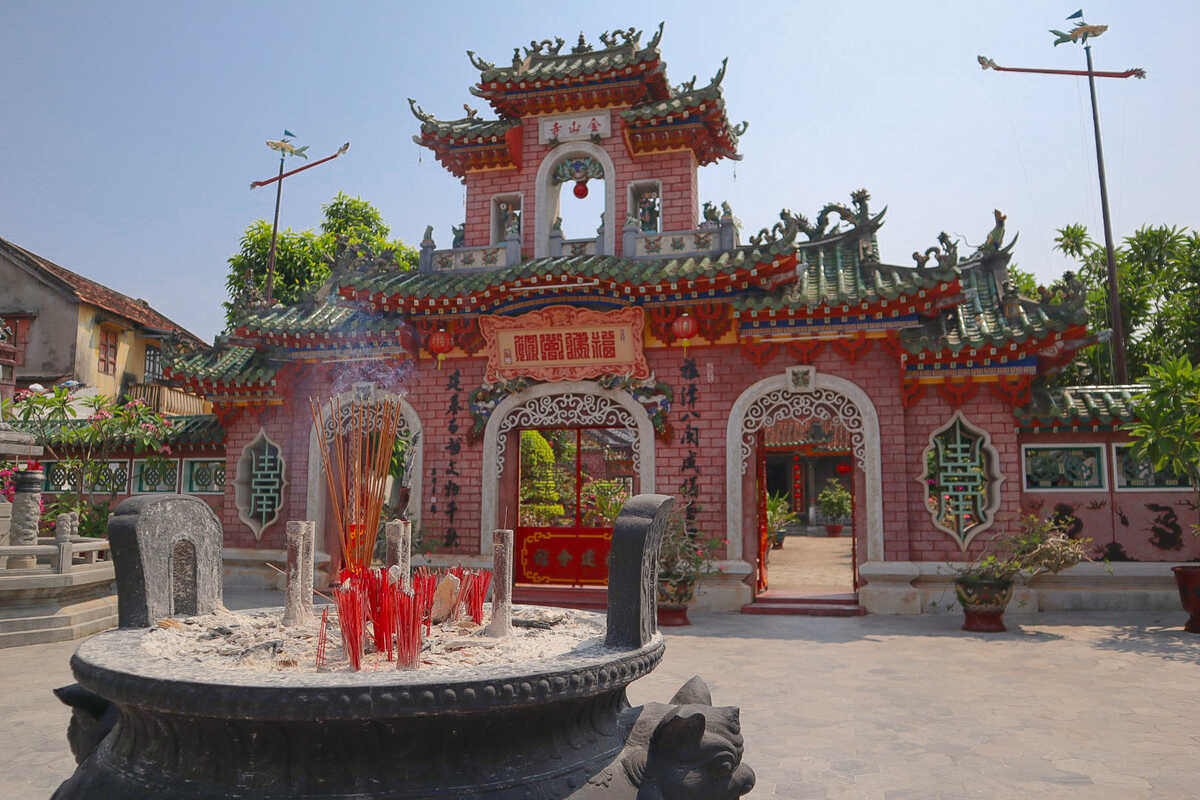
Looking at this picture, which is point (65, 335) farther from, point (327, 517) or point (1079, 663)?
point (1079, 663)

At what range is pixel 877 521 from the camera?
9766 mm

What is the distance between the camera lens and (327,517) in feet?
39.0

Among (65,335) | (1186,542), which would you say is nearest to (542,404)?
(1186,542)

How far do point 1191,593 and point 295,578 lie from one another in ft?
29.9

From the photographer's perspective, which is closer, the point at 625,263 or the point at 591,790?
the point at 591,790

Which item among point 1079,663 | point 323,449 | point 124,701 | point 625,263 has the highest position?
point 625,263

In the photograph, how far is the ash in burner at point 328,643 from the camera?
2.55 m

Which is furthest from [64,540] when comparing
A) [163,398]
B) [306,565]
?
[163,398]

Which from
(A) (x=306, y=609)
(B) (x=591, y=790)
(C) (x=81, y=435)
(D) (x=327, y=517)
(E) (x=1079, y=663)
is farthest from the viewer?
(C) (x=81, y=435)

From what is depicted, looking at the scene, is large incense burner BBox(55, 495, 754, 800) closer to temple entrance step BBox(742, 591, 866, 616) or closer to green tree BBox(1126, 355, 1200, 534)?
temple entrance step BBox(742, 591, 866, 616)

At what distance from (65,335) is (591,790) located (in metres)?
22.7

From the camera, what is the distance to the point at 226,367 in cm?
1209

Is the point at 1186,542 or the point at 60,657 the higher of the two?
the point at 1186,542

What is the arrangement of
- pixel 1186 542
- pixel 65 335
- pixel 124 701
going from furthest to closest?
pixel 65 335
pixel 1186 542
pixel 124 701
